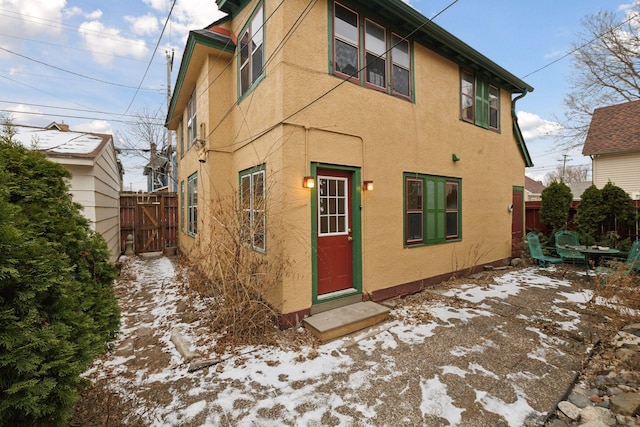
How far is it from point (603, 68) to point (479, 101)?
11.8 metres

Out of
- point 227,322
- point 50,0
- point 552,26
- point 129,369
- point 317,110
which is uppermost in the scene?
point 50,0

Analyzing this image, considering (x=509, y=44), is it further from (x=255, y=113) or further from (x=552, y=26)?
(x=255, y=113)

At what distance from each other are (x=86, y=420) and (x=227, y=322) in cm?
171

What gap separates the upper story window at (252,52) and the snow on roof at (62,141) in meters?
3.78

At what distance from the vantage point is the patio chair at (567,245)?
7336 millimetres

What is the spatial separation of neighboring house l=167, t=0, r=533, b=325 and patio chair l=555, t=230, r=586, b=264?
5.97 feet

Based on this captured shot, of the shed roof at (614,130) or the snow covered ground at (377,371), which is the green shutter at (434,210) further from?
the shed roof at (614,130)

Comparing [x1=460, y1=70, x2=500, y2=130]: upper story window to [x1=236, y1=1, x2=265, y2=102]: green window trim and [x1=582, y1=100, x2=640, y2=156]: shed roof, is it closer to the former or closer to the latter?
[x1=236, y1=1, x2=265, y2=102]: green window trim

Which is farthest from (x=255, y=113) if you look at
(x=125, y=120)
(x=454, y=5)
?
(x=125, y=120)

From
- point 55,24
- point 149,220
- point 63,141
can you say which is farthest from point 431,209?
point 55,24

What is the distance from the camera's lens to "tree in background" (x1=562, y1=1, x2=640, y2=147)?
12102 millimetres


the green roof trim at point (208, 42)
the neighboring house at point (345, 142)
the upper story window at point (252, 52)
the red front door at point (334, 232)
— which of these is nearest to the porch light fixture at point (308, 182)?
the neighboring house at point (345, 142)

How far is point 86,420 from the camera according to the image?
2.38 metres

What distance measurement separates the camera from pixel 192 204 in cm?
833
